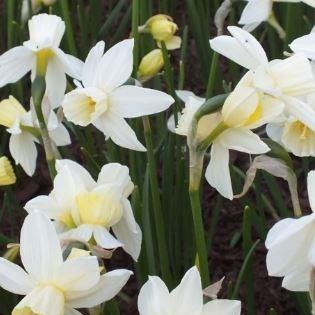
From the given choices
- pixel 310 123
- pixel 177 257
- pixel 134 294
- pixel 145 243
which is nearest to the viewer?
pixel 310 123

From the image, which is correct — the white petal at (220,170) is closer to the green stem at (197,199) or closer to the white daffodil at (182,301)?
the green stem at (197,199)

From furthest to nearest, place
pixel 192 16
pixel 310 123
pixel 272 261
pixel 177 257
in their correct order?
1. pixel 192 16
2. pixel 177 257
3. pixel 310 123
4. pixel 272 261

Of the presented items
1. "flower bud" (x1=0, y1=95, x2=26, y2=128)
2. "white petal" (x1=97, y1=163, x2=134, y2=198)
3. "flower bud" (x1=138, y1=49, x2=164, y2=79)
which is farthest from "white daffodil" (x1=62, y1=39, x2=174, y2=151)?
"flower bud" (x1=138, y1=49, x2=164, y2=79)

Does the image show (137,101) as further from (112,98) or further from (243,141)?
(243,141)

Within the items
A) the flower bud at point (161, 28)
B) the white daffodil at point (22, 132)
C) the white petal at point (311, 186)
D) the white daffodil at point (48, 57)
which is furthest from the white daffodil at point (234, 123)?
the flower bud at point (161, 28)

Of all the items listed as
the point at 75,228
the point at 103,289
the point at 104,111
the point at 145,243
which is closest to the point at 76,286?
the point at 103,289

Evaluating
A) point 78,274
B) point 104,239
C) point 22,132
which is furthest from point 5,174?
point 78,274

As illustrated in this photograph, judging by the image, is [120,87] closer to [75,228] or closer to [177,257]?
[75,228]
